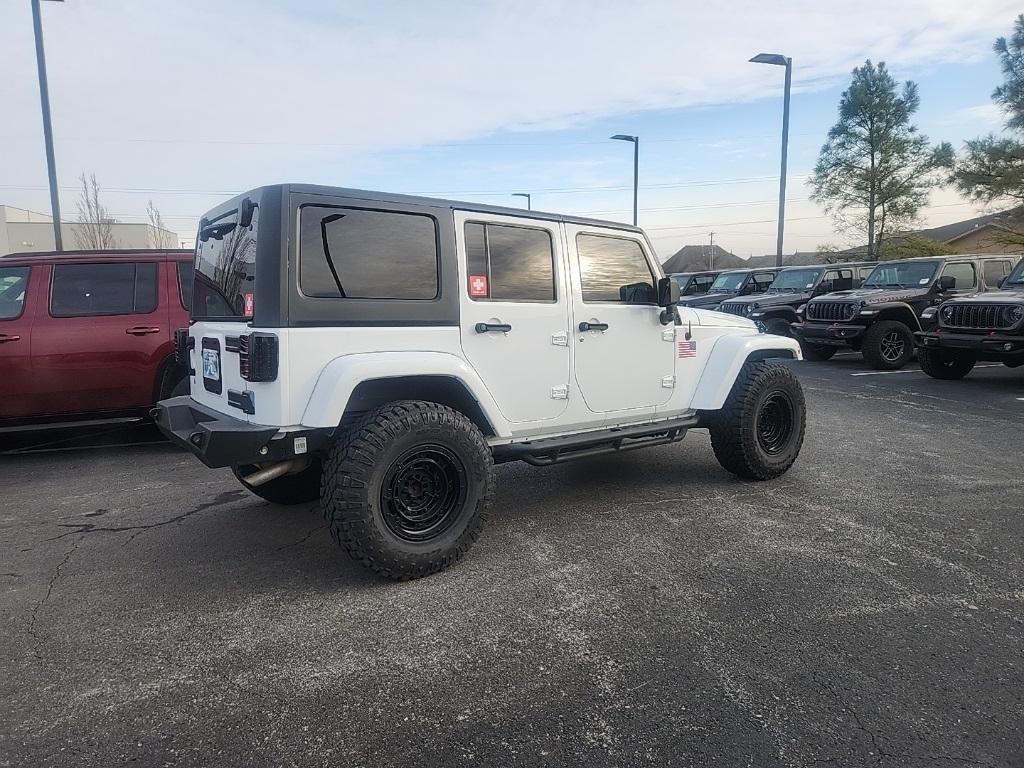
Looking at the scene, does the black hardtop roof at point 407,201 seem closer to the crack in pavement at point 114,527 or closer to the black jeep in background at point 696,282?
the crack in pavement at point 114,527

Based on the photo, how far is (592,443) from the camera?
13.9ft

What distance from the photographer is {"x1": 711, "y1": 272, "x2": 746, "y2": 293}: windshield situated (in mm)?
17641

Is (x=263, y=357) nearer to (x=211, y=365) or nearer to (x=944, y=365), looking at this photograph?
(x=211, y=365)

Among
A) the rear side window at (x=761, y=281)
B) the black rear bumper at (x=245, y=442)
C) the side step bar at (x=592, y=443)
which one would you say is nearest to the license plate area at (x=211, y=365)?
the black rear bumper at (x=245, y=442)

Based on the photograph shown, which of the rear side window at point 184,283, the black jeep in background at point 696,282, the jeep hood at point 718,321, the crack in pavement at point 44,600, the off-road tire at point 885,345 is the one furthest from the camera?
the black jeep in background at point 696,282

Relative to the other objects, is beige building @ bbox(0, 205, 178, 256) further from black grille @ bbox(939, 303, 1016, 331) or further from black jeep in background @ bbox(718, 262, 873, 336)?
black grille @ bbox(939, 303, 1016, 331)

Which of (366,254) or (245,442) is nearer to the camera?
(245,442)

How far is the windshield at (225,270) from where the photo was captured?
334cm

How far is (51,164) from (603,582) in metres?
13.6

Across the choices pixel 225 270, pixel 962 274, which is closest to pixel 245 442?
pixel 225 270

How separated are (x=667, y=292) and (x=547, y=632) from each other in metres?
2.46

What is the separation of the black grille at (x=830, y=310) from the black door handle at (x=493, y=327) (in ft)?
31.9

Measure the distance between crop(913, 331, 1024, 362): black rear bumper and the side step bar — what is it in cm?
632

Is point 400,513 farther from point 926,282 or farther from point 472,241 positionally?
point 926,282
